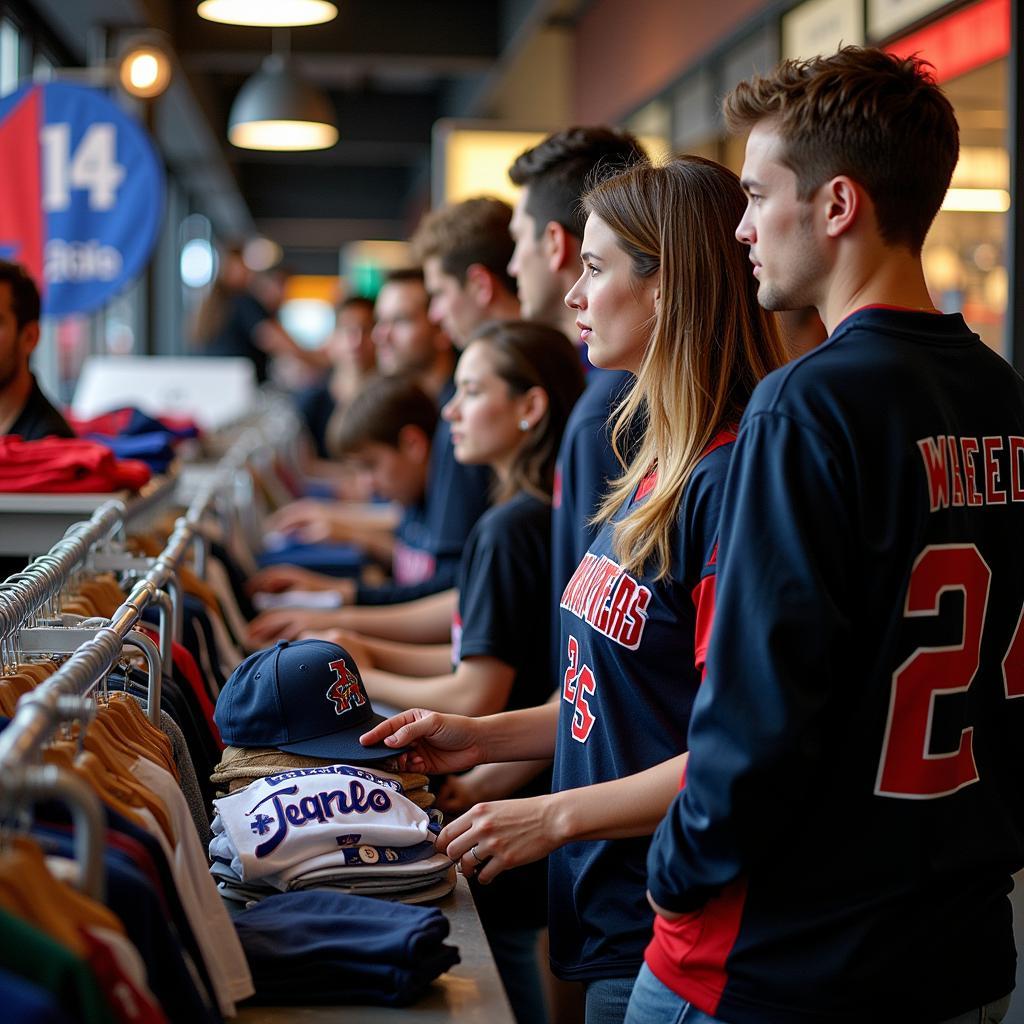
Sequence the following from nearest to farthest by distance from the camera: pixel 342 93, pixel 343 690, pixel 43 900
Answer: pixel 43 900, pixel 343 690, pixel 342 93

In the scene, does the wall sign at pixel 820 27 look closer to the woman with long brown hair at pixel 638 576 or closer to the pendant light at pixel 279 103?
the pendant light at pixel 279 103

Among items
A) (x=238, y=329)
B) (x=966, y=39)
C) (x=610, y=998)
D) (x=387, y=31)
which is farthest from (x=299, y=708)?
(x=238, y=329)

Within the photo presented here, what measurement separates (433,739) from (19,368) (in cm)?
200

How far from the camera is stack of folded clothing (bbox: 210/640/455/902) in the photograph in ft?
5.73

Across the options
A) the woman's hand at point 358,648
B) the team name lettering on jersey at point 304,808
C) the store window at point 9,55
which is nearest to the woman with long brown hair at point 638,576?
the team name lettering on jersey at point 304,808

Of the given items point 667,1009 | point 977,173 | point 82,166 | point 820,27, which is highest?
point 820,27

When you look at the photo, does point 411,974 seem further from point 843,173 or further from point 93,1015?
point 843,173

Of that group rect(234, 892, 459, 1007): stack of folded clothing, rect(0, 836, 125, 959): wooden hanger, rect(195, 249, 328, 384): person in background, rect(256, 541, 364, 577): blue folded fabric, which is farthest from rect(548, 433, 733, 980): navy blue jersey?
rect(195, 249, 328, 384): person in background

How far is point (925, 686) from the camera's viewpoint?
1.42 metres

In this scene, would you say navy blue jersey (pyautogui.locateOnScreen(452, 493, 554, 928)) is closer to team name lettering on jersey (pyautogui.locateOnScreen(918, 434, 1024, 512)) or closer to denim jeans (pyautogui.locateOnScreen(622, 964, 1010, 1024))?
denim jeans (pyautogui.locateOnScreen(622, 964, 1010, 1024))

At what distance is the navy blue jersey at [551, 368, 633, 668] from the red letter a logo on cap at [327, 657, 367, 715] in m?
0.44

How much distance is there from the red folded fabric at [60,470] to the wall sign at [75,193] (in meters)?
2.44

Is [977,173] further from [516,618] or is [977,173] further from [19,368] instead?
[19,368]

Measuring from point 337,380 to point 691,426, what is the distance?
26.6 ft
